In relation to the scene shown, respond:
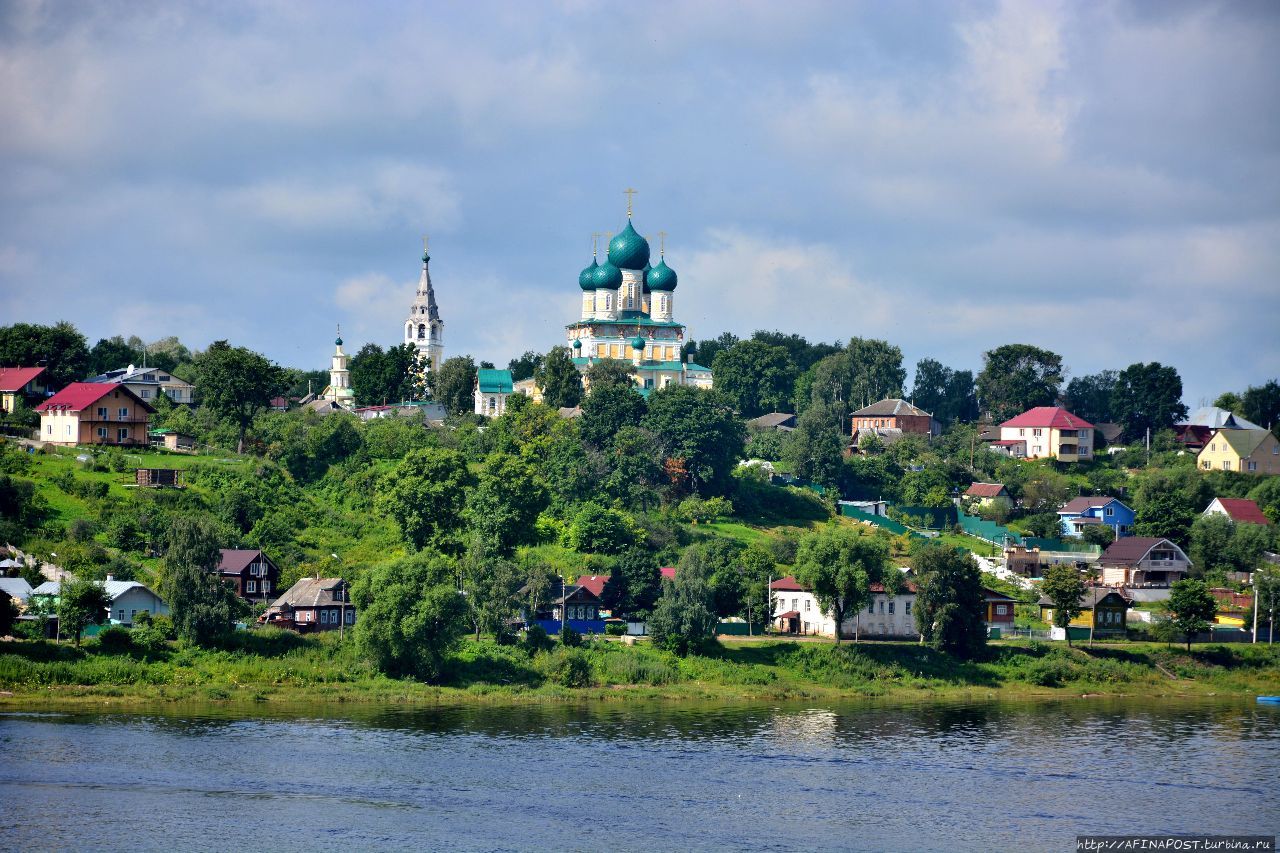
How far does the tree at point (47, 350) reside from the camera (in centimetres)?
8344

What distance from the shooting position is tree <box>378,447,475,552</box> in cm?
6053

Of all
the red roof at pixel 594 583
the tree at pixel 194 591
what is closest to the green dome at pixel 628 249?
the red roof at pixel 594 583

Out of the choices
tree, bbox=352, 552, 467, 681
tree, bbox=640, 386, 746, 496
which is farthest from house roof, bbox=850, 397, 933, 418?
tree, bbox=352, 552, 467, 681

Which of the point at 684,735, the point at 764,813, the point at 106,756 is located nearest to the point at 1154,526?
the point at 684,735

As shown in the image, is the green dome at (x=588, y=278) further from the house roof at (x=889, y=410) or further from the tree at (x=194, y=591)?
the tree at (x=194, y=591)

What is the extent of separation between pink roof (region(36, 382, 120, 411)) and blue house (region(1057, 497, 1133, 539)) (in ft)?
153

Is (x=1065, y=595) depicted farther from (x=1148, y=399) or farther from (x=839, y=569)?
(x=1148, y=399)

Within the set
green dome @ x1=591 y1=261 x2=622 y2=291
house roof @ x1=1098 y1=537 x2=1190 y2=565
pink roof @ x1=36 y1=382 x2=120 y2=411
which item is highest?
green dome @ x1=591 y1=261 x2=622 y2=291

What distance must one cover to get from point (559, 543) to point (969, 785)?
28.9 meters

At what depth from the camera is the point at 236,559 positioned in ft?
188

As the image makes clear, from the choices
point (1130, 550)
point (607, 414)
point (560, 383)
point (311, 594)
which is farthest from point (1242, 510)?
point (311, 594)

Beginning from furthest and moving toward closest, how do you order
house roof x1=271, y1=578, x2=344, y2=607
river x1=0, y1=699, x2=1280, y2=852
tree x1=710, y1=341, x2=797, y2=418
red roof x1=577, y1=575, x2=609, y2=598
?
tree x1=710, y1=341, x2=797, y2=418 → red roof x1=577, y1=575, x2=609, y2=598 → house roof x1=271, y1=578, x2=344, y2=607 → river x1=0, y1=699, x2=1280, y2=852

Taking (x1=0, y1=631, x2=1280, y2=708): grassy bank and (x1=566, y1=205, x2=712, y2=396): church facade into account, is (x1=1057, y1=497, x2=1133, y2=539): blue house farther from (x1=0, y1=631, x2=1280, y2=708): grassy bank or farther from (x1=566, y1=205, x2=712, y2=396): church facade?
(x1=566, y1=205, x2=712, y2=396): church facade

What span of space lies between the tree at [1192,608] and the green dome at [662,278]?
155 ft
